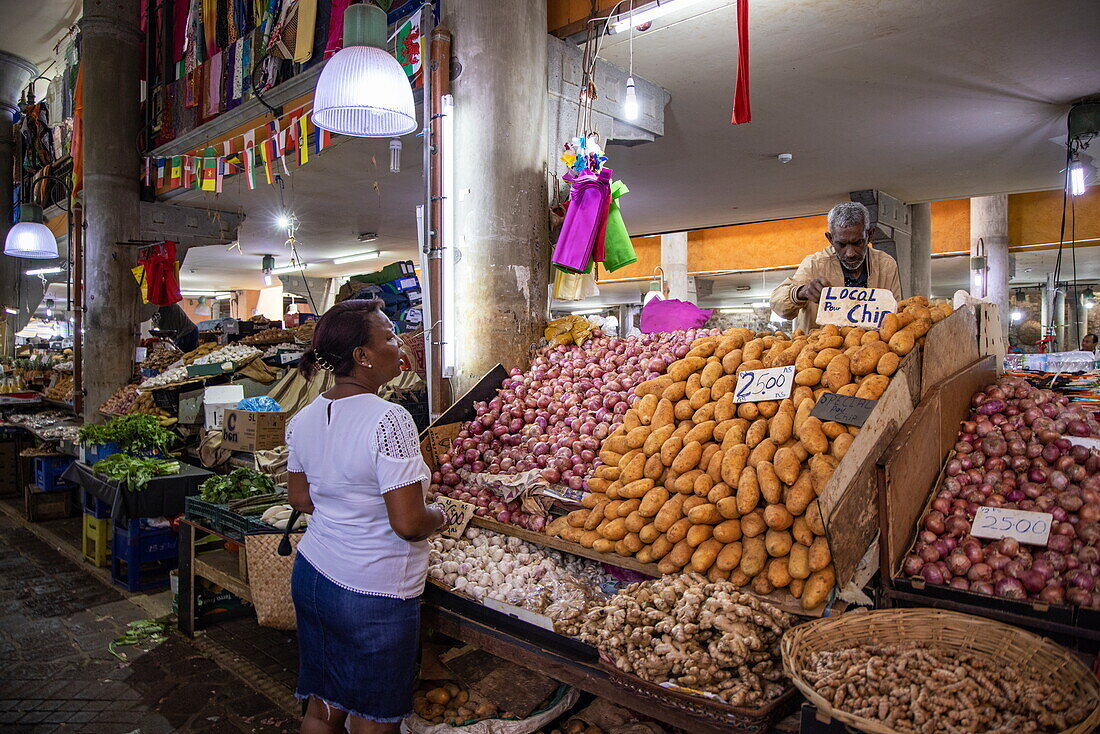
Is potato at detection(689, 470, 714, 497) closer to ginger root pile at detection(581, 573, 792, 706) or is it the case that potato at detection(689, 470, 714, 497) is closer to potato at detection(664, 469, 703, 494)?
potato at detection(664, 469, 703, 494)

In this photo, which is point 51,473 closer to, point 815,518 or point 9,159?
point 815,518

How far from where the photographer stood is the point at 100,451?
20.9 ft

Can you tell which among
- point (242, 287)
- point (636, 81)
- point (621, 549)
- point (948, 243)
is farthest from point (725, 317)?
point (621, 549)

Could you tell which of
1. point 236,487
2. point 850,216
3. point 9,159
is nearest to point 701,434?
point 850,216

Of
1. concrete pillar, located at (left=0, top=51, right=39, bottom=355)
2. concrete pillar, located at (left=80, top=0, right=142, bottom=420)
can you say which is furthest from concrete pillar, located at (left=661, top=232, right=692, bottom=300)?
concrete pillar, located at (left=0, top=51, right=39, bottom=355)

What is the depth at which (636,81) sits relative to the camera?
6.31 metres

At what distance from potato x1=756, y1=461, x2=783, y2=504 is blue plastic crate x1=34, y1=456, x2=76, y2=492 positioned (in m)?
8.42

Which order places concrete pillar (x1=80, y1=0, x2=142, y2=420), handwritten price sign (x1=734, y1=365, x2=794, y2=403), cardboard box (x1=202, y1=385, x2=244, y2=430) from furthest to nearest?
concrete pillar (x1=80, y1=0, x2=142, y2=420)
cardboard box (x1=202, y1=385, x2=244, y2=430)
handwritten price sign (x1=734, y1=365, x2=794, y2=403)

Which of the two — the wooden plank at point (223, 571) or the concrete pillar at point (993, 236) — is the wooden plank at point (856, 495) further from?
the concrete pillar at point (993, 236)

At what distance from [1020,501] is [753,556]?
94 cm

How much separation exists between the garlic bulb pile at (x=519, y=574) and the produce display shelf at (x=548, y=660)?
0.09 meters

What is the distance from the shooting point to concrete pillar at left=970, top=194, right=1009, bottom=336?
11609mm

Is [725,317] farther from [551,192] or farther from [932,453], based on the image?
[932,453]

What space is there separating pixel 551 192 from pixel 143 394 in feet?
20.3
